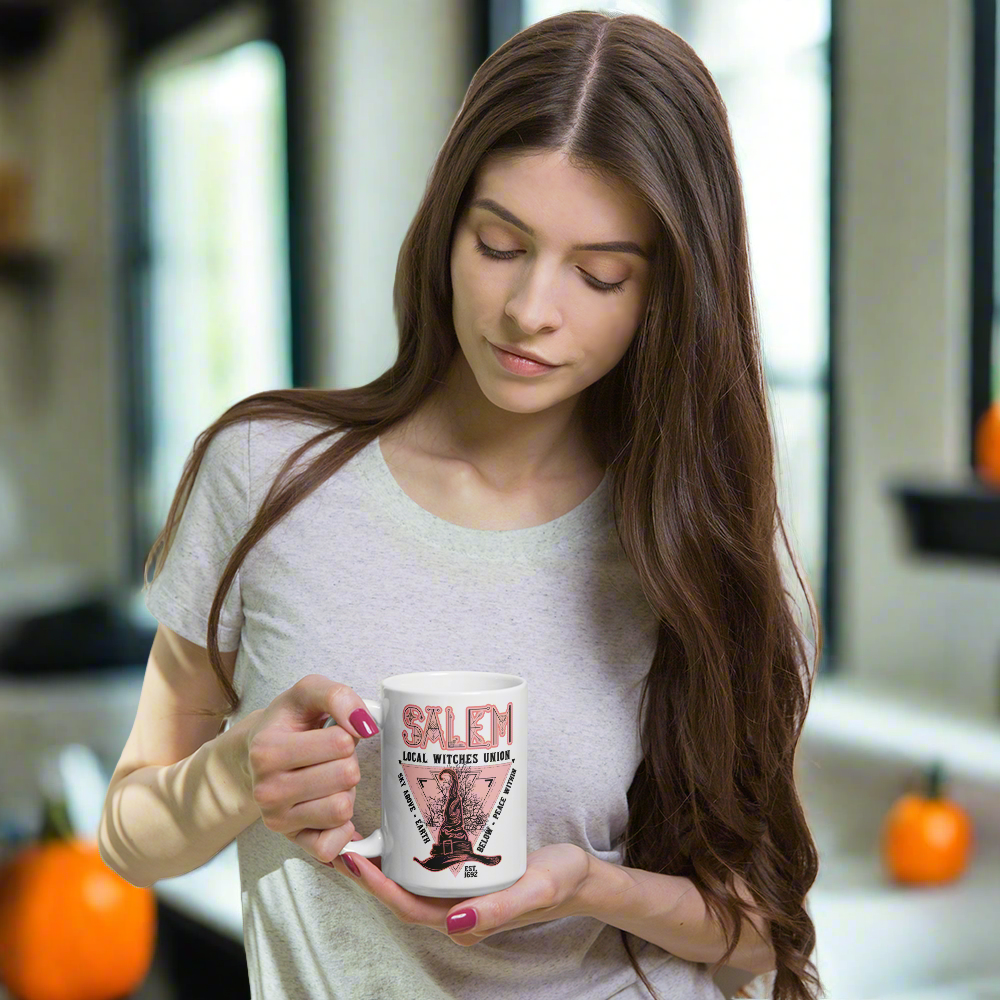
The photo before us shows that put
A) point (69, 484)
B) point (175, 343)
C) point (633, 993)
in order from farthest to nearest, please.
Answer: point (175, 343) < point (69, 484) < point (633, 993)

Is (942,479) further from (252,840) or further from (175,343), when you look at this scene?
(175,343)

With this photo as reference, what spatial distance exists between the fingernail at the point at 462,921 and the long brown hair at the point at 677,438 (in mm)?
258

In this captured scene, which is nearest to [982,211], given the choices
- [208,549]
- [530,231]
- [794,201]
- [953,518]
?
[794,201]

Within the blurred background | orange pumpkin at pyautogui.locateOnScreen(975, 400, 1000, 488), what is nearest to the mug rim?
the blurred background

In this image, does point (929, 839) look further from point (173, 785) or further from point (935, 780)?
point (173, 785)

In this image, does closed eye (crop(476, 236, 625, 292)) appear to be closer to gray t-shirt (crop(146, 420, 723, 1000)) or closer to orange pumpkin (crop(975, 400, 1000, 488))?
gray t-shirt (crop(146, 420, 723, 1000))

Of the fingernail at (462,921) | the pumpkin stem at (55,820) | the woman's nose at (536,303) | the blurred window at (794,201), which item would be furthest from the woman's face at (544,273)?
the blurred window at (794,201)

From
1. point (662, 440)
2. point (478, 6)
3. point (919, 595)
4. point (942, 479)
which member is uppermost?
point (478, 6)

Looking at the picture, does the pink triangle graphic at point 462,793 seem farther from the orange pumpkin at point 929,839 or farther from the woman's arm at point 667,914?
the orange pumpkin at point 929,839

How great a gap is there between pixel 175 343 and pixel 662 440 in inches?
113

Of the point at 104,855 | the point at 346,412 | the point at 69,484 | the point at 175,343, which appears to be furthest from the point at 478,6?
the point at 104,855

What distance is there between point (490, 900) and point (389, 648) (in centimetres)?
22

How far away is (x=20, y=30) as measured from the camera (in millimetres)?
2828

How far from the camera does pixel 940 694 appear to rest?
7.45 feet
